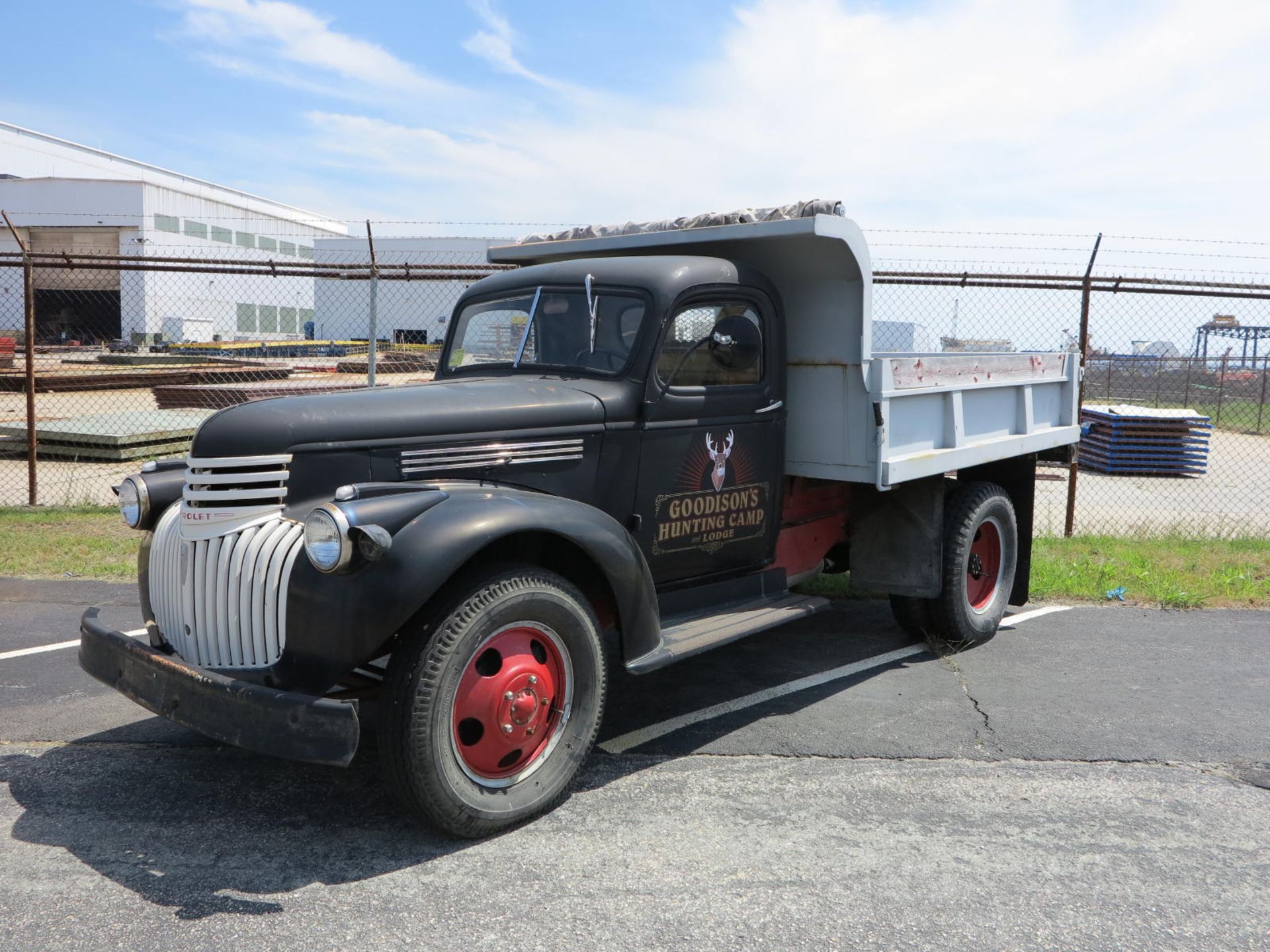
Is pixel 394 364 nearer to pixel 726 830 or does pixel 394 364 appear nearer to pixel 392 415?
pixel 392 415

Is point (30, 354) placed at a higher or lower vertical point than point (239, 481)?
higher

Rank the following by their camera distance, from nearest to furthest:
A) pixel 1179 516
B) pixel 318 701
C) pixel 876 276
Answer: pixel 318 701
pixel 876 276
pixel 1179 516

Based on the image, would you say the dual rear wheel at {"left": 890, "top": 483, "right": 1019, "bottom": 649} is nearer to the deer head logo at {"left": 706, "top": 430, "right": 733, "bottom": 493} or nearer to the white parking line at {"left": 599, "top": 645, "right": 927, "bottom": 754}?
the white parking line at {"left": 599, "top": 645, "right": 927, "bottom": 754}

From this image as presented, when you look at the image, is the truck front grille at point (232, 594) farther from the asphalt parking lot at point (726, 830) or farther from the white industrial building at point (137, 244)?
the white industrial building at point (137, 244)

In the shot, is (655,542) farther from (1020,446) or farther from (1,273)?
(1,273)

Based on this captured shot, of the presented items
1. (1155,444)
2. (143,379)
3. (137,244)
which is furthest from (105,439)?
(137,244)

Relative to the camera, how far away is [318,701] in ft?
10.0

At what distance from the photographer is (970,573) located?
242 inches

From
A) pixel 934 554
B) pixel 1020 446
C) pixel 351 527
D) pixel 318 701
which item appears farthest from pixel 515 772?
pixel 1020 446

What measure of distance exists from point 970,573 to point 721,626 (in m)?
2.28

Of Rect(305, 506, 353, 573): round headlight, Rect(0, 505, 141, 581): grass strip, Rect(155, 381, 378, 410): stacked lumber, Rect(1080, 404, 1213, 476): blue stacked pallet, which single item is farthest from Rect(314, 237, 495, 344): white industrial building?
Rect(305, 506, 353, 573): round headlight

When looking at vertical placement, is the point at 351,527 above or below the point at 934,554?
above

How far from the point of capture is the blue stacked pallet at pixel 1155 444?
14.7 metres

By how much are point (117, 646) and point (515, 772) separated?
4.68 ft
